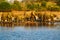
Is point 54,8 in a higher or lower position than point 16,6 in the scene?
lower

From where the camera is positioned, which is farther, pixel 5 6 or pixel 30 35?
pixel 5 6

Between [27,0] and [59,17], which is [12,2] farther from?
[59,17]

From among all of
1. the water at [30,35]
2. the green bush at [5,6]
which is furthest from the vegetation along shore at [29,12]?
the water at [30,35]

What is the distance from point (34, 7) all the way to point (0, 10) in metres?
6.10

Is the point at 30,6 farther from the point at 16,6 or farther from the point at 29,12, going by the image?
the point at 29,12


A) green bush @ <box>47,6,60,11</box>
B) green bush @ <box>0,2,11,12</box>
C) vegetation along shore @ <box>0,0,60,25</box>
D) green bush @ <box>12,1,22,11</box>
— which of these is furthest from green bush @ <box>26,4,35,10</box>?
green bush @ <box>0,2,11,12</box>

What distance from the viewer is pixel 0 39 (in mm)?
21547

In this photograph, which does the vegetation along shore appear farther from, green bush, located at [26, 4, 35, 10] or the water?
the water

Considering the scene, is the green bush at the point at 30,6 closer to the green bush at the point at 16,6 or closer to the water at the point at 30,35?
the green bush at the point at 16,6

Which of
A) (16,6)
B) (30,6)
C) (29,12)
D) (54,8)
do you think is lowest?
(54,8)

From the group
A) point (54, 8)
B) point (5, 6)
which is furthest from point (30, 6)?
point (5, 6)

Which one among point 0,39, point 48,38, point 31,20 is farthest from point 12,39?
point 31,20

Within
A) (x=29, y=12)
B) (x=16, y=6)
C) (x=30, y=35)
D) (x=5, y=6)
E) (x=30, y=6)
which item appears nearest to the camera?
(x=30, y=35)

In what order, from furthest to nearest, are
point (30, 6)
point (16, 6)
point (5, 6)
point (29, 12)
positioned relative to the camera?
point (30, 6) → point (16, 6) → point (5, 6) → point (29, 12)
